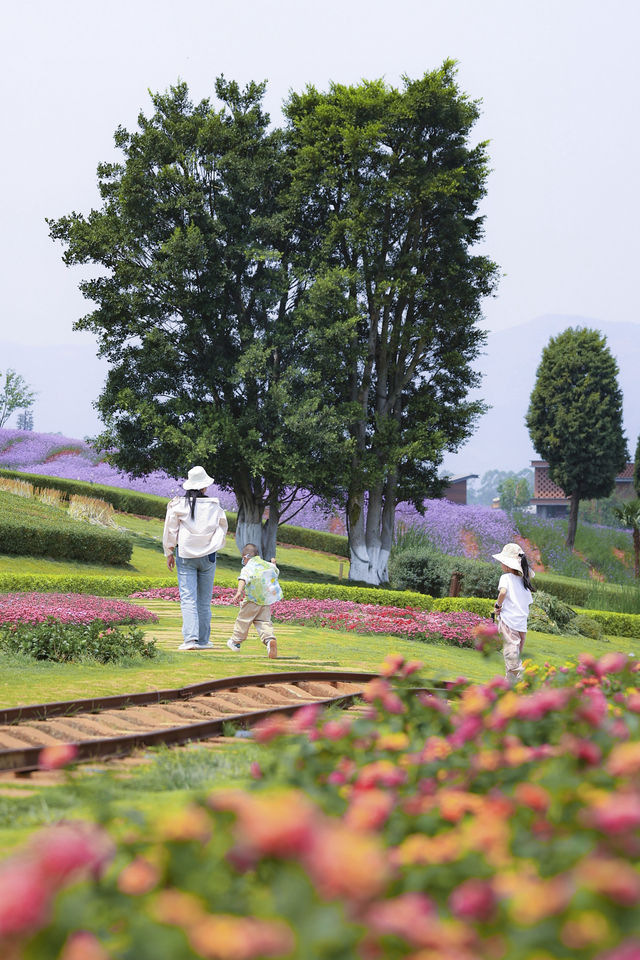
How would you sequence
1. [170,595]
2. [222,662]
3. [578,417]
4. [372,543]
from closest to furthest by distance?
1. [222,662]
2. [170,595]
3. [372,543]
4. [578,417]

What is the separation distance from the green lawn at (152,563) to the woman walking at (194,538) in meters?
10.5

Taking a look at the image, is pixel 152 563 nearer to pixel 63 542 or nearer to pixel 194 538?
pixel 63 542

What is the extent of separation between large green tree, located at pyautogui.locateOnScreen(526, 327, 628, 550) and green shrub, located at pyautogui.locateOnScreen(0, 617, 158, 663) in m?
37.7

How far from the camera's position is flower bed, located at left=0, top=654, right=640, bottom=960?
4.90 ft

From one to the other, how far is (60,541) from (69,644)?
12883 mm

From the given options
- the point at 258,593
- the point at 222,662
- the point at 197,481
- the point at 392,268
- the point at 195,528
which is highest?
the point at 392,268

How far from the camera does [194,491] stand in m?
10.9

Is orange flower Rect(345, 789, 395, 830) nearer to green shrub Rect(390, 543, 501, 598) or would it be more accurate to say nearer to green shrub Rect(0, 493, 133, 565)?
green shrub Rect(0, 493, 133, 565)

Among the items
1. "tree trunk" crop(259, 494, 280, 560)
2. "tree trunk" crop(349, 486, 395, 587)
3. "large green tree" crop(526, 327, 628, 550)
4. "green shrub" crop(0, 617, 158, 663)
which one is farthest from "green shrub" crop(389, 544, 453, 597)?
"large green tree" crop(526, 327, 628, 550)

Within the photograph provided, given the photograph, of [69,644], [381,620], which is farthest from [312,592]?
[69,644]

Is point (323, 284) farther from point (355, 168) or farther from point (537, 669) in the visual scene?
A: point (537, 669)

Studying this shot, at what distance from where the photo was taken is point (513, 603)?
413 inches

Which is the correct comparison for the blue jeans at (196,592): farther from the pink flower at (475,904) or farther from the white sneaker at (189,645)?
the pink flower at (475,904)

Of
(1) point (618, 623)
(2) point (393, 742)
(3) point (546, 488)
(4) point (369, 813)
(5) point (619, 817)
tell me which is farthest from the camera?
(3) point (546, 488)
